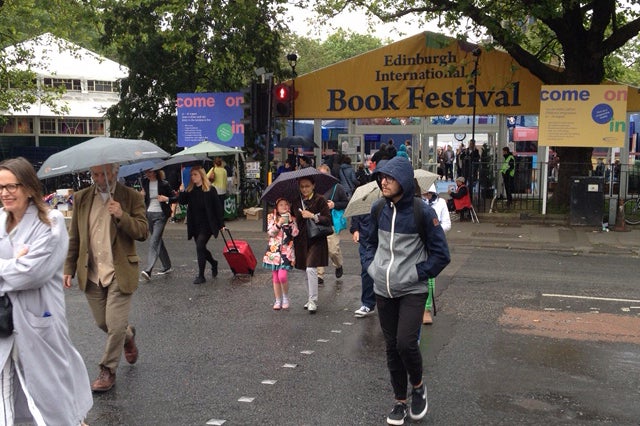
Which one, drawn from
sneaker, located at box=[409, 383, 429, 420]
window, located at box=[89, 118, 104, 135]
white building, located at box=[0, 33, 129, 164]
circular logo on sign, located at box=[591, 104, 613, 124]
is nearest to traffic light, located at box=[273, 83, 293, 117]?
circular logo on sign, located at box=[591, 104, 613, 124]

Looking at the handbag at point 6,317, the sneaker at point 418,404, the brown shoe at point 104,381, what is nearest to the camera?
the handbag at point 6,317

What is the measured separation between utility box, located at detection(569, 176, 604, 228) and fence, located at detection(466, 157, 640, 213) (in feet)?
5.80

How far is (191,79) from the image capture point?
23.1 meters

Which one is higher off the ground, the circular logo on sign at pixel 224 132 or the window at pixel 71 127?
the window at pixel 71 127

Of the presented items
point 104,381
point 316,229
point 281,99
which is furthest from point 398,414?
point 281,99

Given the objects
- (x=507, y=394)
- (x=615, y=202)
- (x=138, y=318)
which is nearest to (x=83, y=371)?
(x=507, y=394)

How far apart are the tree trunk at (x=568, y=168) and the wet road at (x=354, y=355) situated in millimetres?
8301

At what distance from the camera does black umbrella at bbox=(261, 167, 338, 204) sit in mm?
7980

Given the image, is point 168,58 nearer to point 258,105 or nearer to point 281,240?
point 258,105

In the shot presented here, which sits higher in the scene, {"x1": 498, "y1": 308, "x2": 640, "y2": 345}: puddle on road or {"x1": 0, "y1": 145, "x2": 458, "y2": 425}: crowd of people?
{"x1": 0, "y1": 145, "x2": 458, "y2": 425}: crowd of people

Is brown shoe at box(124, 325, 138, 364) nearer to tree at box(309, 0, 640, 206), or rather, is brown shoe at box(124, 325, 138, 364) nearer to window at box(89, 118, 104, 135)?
tree at box(309, 0, 640, 206)

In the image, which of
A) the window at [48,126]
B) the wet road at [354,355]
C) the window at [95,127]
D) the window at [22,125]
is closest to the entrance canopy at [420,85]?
the wet road at [354,355]

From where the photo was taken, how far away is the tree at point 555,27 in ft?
53.7

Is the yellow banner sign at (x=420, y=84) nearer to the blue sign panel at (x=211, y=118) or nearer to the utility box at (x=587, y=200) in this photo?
the blue sign panel at (x=211, y=118)
